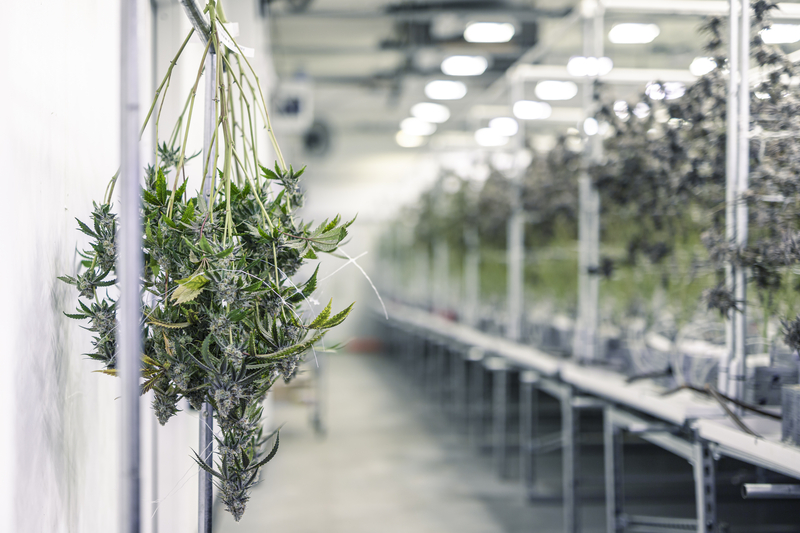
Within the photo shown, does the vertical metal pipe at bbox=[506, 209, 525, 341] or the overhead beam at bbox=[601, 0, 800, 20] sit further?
the vertical metal pipe at bbox=[506, 209, 525, 341]

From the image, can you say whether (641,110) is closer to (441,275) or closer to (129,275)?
(129,275)

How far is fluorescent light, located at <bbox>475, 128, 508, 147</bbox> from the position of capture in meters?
5.09

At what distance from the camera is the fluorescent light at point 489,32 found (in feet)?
17.5

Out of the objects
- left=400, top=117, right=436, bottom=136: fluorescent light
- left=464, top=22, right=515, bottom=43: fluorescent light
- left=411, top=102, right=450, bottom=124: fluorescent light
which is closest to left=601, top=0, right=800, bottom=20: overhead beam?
left=464, top=22, right=515, bottom=43: fluorescent light

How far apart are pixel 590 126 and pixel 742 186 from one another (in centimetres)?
128

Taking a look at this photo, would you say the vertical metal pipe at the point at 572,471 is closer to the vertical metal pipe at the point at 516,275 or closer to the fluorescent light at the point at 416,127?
the vertical metal pipe at the point at 516,275

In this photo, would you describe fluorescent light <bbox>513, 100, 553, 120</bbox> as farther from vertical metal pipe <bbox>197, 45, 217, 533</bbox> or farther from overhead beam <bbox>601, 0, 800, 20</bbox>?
vertical metal pipe <bbox>197, 45, 217, 533</bbox>

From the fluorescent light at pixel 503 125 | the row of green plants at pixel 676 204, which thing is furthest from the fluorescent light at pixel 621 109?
the fluorescent light at pixel 503 125

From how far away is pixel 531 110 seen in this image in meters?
4.26

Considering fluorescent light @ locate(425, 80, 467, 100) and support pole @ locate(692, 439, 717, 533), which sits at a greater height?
fluorescent light @ locate(425, 80, 467, 100)

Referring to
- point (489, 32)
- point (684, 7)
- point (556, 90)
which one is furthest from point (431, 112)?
point (684, 7)

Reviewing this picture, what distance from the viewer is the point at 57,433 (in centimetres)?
113

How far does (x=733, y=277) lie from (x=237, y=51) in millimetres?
1664

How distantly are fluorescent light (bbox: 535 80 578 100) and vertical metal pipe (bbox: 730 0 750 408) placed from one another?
2208mm
